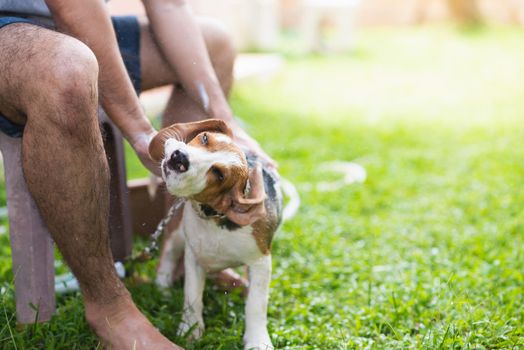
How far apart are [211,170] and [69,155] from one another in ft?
1.23

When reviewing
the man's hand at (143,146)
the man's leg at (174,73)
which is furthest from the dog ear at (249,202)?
the man's leg at (174,73)

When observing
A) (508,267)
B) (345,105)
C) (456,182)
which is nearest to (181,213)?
(508,267)

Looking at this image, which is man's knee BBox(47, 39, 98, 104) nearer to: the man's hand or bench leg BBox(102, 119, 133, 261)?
the man's hand

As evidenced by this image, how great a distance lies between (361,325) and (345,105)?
4.25m

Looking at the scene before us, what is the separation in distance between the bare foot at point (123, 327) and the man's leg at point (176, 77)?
0.48m

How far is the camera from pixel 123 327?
1.82 m

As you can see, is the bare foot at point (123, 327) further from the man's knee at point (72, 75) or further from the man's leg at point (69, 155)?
the man's knee at point (72, 75)

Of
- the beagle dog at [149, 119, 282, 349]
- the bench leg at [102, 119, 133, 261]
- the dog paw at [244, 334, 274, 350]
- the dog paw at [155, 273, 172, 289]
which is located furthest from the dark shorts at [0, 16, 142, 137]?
the dog paw at [244, 334, 274, 350]

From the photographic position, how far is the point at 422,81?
24.3 feet

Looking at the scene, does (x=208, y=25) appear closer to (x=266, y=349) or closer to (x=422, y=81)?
(x=266, y=349)

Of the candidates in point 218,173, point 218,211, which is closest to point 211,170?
point 218,173

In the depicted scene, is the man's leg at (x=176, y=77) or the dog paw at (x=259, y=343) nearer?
the dog paw at (x=259, y=343)

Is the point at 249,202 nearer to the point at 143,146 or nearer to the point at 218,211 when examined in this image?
the point at 218,211

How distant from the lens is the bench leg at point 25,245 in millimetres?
1976
